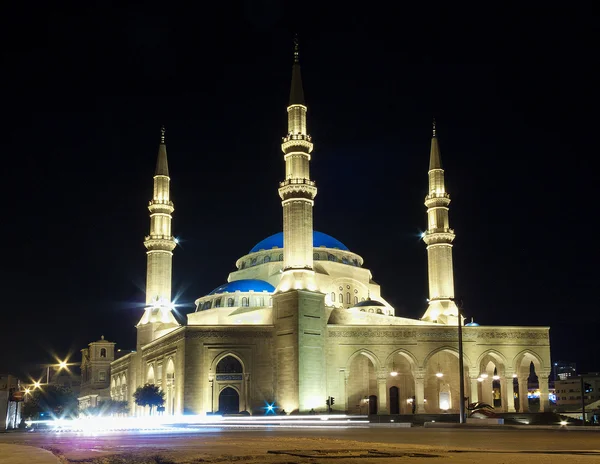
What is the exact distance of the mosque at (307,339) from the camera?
4572 centimetres

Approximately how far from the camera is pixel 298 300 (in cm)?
4519

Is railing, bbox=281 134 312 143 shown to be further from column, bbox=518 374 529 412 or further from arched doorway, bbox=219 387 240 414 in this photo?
column, bbox=518 374 529 412

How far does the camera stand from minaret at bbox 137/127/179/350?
55062mm

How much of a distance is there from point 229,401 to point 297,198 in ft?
42.4

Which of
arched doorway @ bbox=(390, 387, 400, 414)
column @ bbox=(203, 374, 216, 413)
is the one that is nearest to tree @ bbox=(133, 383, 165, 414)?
column @ bbox=(203, 374, 216, 413)

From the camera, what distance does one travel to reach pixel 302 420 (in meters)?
40.7

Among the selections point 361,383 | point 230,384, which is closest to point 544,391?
point 361,383

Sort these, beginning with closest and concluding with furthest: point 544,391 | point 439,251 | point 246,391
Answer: point 246,391 < point 544,391 < point 439,251

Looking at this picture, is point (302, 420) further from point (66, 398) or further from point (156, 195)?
point (66, 398)

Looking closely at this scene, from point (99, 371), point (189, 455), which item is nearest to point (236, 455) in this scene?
point (189, 455)

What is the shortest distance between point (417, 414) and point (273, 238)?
20.9 meters

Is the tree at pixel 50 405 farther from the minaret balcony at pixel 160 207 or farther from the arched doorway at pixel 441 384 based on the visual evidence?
the arched doorway at pixel 441 384

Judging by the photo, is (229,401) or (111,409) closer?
(229,401)

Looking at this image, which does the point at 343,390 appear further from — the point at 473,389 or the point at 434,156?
the point at 434,156
